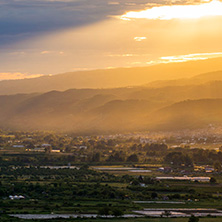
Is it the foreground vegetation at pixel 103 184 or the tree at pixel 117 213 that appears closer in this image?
the tree at pixel 117 213

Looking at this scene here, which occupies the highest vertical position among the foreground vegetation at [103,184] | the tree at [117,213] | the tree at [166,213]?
the tree at [117,213]

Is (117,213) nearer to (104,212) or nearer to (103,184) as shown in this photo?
(104,212)

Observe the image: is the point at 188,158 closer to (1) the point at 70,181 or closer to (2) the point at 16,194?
(1) the point at 70,181

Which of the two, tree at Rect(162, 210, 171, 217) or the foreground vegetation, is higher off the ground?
tree at Rect(162, 210, 171, 217)

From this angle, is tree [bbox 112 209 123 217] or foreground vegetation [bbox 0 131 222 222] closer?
tree [bbox 112 209 123 217]

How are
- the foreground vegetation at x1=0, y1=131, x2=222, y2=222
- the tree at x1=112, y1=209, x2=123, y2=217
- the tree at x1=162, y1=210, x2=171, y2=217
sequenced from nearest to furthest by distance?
1. the tree at x1=112, y1=209, x2=123, y2=217
2. the tree at x1=162, y1=210, x2=171, y2=217
3. the foreground vegetation at x1=0, y1=131, x2=222, y2=222

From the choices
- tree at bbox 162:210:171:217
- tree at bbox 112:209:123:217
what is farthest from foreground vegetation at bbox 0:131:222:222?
tree at bbox 162:210:171:217

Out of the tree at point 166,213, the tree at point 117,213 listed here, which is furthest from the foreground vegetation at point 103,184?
the tree at point 166,213

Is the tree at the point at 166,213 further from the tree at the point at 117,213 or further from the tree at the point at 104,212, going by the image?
the tree at the point at 104,212

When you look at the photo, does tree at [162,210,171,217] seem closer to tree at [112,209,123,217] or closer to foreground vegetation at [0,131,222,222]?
foreground vegetation at [0,131,222,222]

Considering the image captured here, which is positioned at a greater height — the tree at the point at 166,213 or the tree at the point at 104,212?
the tree at the point at 104,212

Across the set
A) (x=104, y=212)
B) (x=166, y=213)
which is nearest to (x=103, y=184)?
(x=166, y=213)
